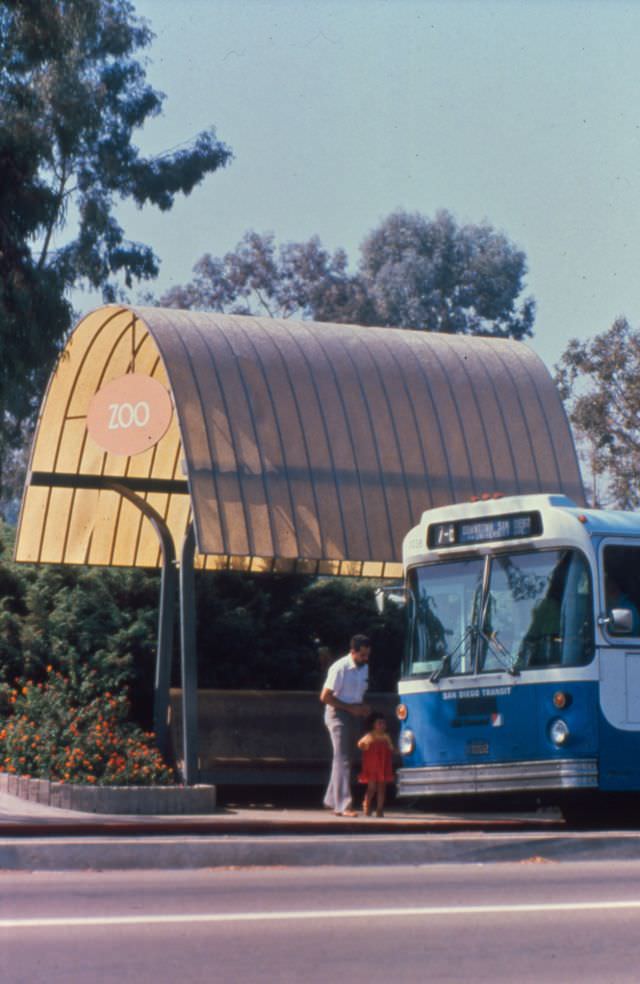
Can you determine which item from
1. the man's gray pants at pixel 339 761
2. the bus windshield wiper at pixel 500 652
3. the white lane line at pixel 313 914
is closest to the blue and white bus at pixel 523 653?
the bus windshield wiper at pixel 500 652

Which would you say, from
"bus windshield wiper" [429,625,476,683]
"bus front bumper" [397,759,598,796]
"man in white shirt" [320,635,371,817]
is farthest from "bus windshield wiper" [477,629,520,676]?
"man in white shirt" [320,635,371,817]

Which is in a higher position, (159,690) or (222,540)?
(222,540)

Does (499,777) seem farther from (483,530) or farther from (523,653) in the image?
(483,530)

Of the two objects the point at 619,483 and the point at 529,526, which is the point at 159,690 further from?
the point at 619,483

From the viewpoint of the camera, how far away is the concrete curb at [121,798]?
1702 centimetres

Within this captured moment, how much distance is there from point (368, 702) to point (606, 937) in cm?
1267

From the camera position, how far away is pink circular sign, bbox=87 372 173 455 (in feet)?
64.2

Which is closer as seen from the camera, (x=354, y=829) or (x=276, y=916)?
(x=276, y=916)

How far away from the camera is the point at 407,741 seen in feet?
56.1

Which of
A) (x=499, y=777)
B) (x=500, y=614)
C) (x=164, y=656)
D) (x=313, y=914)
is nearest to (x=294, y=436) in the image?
(x=164, y=656)

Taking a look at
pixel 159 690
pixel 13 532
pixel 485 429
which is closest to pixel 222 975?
pixel 159 690

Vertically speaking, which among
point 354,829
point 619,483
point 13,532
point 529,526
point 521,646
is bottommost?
point 354,829

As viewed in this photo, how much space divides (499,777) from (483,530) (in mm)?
2345

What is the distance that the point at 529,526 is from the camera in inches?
634
